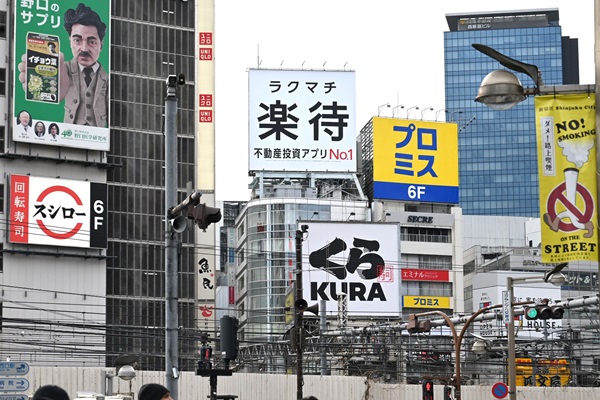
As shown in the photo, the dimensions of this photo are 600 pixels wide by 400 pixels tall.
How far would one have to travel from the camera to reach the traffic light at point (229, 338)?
67.0 feet

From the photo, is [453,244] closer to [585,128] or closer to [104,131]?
[104,131]

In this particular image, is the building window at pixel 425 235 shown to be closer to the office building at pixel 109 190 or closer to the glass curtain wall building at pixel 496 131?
the office building at pixel 109 190

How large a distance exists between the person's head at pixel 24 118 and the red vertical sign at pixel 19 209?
10.7 ft

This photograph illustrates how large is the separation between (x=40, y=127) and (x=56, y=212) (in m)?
5.36

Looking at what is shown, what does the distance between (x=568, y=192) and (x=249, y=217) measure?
319 ft

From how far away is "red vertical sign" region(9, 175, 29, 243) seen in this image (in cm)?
7531

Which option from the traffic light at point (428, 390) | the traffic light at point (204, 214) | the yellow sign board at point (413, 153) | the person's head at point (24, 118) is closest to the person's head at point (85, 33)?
the person's head at point (24, 118)

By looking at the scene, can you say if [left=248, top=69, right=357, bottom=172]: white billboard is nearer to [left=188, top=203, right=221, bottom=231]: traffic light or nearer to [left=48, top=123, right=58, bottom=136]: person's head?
[left=48, top=123, right=58, bottom=136]: person's head

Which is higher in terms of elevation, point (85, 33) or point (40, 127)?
point (85, 33)

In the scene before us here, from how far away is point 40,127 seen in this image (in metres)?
77.2

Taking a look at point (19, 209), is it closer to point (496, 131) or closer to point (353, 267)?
point (353, 267)

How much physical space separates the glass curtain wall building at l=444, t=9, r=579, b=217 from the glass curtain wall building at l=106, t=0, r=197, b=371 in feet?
357

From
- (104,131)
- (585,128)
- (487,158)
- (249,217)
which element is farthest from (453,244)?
(585,128)

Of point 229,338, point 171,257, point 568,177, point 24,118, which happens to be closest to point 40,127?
point 24,118
